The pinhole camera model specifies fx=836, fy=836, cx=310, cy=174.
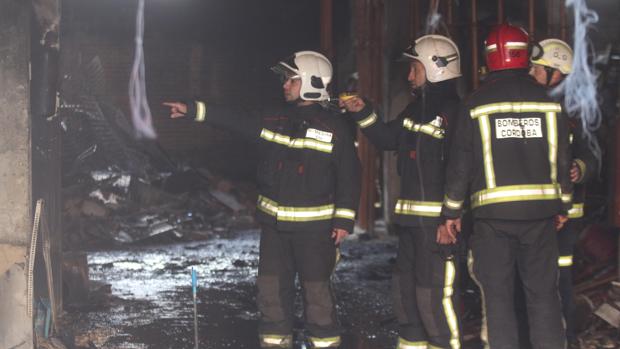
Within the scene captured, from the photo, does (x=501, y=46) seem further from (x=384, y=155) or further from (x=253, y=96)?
(x=253, y=96)

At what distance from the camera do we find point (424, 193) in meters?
5.47

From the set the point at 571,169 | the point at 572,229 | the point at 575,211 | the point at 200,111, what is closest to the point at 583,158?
the point at 571,169

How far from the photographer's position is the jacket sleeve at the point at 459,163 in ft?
16.3

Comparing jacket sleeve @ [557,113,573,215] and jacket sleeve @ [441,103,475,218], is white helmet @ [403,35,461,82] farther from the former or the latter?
jacket sleeve @ [557,113,573,215]

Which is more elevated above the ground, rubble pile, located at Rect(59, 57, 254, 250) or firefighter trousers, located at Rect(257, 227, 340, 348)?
rubble pile, located at Rect(59, 57, 254, 250)

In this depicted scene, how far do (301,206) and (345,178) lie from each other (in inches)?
14.4

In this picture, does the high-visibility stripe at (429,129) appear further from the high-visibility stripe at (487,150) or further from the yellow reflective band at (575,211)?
→ the yellow reflective band at (575,211)

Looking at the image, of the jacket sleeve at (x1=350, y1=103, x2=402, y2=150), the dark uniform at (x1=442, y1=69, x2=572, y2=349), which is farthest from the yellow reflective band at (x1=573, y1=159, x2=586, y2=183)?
the jacket sleeve at (x1=350, y1=103, x2=402, y2=150)

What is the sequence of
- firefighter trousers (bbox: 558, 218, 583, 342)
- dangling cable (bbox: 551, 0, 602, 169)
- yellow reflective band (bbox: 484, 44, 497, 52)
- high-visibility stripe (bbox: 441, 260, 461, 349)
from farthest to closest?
dangling cable (bbox: 551, 0, 602, 169) < firefighter trousers (bbox: 558, 218, 583, 342) < high-visibility stripe (bbox: 441, 260, 461, 349) < yellow reflective band (bbox: 484, 44, 497, 52)

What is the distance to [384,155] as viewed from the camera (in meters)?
12.1

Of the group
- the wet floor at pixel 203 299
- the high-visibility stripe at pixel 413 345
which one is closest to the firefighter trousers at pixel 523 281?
the high-visibility stripe at pixel 413 345

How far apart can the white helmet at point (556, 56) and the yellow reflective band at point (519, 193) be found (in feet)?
3.93

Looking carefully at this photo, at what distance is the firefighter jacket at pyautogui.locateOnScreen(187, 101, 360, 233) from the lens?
5539 millimetres

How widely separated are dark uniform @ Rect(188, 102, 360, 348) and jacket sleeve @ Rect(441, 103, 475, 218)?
77 centimetres
